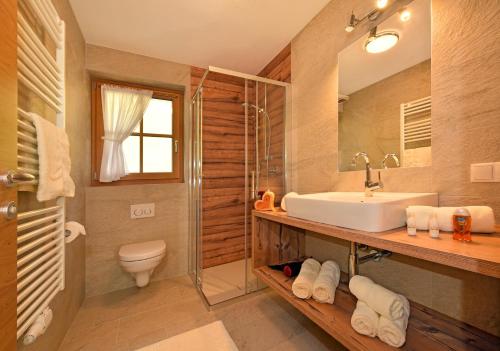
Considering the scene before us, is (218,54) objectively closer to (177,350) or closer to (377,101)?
(377,101)

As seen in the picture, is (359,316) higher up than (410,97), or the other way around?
(410,97)

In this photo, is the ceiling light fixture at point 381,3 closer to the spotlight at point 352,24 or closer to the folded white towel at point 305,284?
the spotlight at point 352,24

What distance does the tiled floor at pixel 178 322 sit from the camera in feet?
4.39

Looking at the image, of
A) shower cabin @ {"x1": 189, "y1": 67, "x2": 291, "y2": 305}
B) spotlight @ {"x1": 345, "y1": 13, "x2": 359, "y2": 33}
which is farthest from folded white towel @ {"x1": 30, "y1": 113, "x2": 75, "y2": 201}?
spotlight @ {"x1": 345, "y1": 13, "x2": 359, "y2": 33}

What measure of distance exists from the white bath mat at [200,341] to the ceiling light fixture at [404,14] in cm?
221

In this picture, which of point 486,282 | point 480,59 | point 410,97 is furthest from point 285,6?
point 486,282

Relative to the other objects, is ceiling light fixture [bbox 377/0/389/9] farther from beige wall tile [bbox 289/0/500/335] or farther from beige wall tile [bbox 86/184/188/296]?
beige wall tile [bbox 86/184/188/296]

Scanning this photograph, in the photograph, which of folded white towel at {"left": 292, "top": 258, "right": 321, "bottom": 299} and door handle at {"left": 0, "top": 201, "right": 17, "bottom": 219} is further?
folded white towel at {"left": 292, "top": 258, "right": 321, "bottom": 299}

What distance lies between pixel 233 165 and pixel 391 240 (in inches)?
70.3

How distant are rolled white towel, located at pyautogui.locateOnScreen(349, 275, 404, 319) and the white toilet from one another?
5.42 ft

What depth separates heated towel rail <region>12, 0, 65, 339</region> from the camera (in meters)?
0.83

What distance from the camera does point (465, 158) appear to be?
3.10ft

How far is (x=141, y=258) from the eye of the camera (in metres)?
1.83

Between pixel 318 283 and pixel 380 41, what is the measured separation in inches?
62.6
